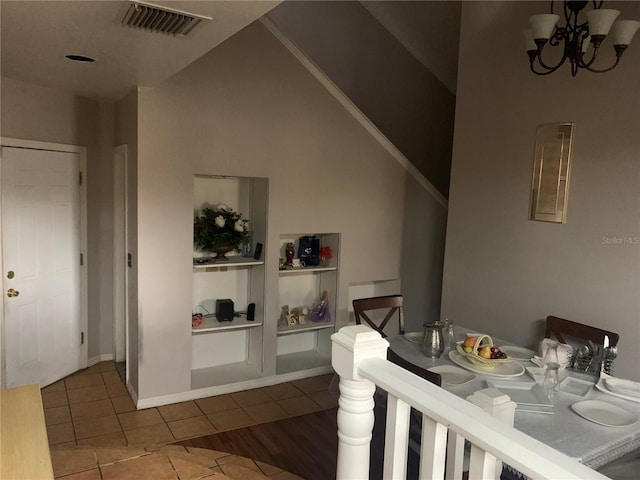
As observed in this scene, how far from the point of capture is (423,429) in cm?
123

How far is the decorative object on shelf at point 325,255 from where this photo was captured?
14.9 feet

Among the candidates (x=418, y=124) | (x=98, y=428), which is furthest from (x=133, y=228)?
(x=418, y=124)

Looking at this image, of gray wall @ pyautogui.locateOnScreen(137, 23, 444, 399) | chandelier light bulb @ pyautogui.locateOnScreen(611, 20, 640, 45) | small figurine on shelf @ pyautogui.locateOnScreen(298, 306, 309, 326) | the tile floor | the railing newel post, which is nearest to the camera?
the railing newel post

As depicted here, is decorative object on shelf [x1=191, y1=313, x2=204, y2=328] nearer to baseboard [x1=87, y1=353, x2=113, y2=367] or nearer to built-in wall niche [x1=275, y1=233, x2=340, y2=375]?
built-in wall niche [x1=275, y1=233, x2=340, y2=375]

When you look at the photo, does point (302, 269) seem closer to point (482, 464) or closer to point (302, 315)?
point (302, 315)

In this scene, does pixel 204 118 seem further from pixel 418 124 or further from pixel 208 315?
pixel 418 124

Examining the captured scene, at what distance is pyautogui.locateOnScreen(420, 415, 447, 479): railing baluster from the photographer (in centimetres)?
118

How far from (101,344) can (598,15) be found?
14.7 ft

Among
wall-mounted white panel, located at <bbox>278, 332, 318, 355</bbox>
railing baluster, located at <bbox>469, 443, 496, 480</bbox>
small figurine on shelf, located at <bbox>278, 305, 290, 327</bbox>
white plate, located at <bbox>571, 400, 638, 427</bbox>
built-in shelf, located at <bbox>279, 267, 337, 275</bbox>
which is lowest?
wall-mounted white panel, located at <bbox>278, 332, 318, 355</bbox>

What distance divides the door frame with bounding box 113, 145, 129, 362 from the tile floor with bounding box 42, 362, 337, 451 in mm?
311

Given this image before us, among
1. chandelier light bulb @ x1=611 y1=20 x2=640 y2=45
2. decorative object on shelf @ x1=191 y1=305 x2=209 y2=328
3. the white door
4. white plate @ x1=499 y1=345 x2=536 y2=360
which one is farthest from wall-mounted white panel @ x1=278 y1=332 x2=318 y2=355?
chandelier light bulb @ x1=611 y1=20 x2=640 y2=45

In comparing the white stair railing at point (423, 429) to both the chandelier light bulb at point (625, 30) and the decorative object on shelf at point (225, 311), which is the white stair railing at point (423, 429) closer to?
the chandelier light bulb at point (625, 30)

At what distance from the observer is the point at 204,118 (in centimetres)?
371

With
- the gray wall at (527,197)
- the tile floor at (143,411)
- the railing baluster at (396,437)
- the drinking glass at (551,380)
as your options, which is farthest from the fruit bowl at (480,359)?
the tile floor at (143,411)
